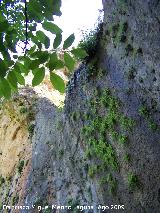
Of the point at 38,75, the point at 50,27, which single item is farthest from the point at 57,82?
the point at 50,27

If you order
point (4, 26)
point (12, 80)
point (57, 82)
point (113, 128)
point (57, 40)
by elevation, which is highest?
point (4, 26)

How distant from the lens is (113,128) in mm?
6688

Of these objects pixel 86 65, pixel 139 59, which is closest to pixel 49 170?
pixel 86 65

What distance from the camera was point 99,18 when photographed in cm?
824

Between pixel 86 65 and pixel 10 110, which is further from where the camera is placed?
pixel 10 110

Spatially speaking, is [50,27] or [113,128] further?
[113,128]

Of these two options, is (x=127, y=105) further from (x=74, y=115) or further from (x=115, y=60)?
(x=74, y=115)

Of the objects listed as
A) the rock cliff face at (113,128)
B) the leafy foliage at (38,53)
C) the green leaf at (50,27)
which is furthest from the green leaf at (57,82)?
the rock cliff face at (113,128)

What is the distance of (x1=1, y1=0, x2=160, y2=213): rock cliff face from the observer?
562 cm

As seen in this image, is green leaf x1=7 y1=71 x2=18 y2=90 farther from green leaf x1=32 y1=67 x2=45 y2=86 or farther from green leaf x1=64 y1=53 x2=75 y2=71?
green leaf x1=64 y1=53 x2=75 y2=71

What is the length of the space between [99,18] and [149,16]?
267 centimetres

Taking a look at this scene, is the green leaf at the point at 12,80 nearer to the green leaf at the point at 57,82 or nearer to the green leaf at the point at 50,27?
the green leaf at the point at 57,82

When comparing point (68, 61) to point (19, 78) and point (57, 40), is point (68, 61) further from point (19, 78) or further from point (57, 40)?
point (19, 78)

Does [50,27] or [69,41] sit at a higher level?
[50,27]
